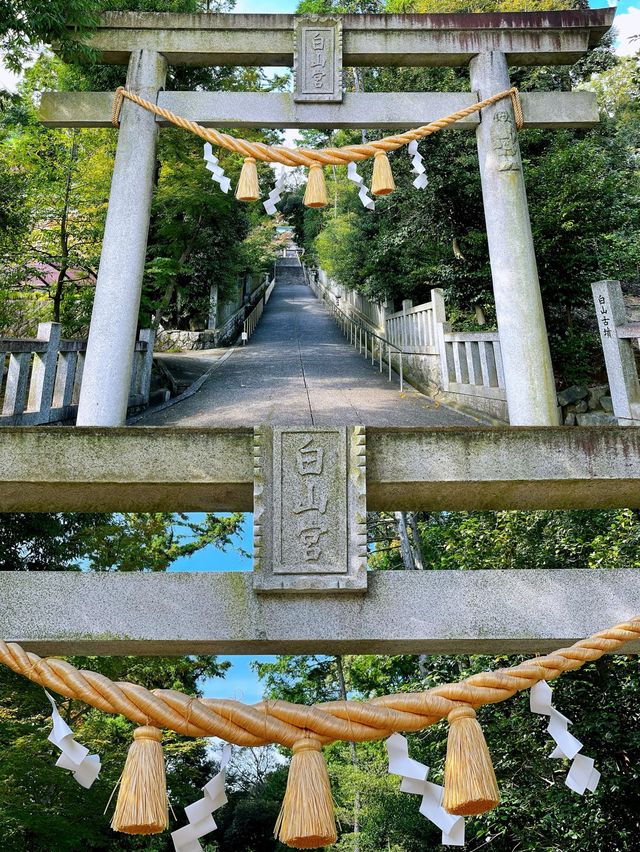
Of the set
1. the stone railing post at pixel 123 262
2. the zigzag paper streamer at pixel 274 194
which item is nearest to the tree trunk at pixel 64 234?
the stone railing post at pixel 123 262

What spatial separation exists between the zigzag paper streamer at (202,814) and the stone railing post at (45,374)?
550cm

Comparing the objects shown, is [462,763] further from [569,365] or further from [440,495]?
[569,365]

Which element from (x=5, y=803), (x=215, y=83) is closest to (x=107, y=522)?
(x=5, y=803)

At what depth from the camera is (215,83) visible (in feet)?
44.7

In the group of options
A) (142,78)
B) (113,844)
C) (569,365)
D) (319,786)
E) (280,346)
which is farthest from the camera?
(280,346)

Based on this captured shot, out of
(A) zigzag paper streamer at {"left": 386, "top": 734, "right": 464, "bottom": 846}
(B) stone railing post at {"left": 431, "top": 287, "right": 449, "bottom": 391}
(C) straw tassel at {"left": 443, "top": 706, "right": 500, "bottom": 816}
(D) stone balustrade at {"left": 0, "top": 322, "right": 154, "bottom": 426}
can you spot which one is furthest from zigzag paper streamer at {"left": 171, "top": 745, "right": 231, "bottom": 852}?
(B) stone railing post at {"left": 431, "top": 287, "right": 449, "bottom": 391}

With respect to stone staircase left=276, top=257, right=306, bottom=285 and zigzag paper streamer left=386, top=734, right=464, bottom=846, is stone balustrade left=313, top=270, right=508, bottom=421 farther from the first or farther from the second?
stone staircase left=276, top=257, right=306, bottom=285

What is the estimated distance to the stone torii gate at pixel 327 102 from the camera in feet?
18.6

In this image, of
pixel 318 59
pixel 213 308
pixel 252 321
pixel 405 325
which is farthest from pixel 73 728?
pixel 252 321

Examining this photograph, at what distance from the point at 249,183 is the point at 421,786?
4.79 meters

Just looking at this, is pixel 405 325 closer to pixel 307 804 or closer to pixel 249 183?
pixel 249 183

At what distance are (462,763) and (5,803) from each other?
19.6 ft

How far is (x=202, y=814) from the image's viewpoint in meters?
2.31

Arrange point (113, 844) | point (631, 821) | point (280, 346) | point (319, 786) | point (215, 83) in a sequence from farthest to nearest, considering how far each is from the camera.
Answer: point (280, 346), point (215, 83), point (113, 844), point (631, 821), point (319, 786)
